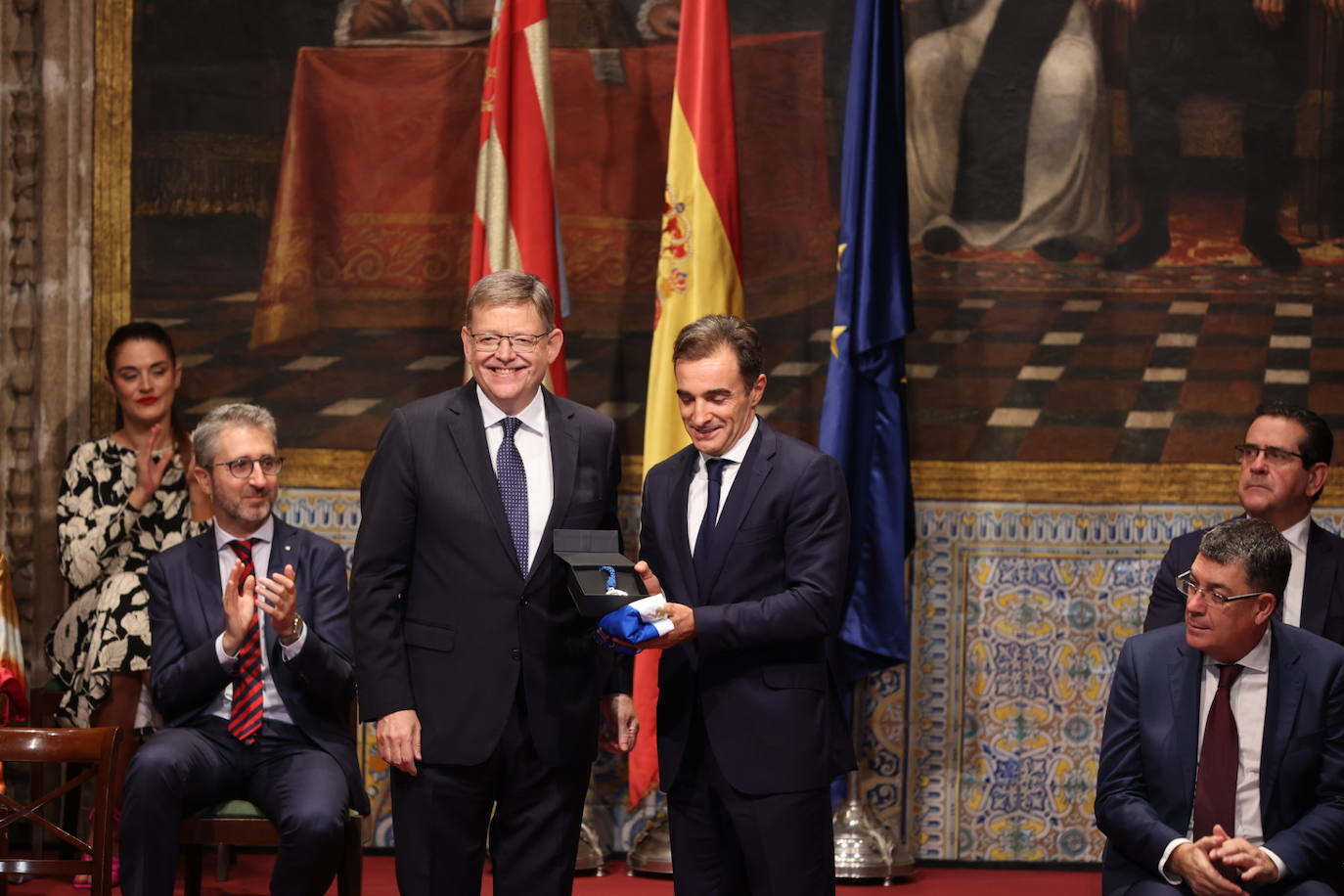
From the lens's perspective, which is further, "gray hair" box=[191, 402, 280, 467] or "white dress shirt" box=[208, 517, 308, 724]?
"gray hair" box=[191, 402, 280, 467]

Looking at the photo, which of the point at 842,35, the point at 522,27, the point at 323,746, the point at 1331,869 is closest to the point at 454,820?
the point at 323,746

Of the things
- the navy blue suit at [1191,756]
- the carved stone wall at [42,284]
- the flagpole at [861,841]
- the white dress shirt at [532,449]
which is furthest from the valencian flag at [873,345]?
the carved stone wall at [42,284]

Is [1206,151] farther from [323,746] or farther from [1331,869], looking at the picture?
[323,746]

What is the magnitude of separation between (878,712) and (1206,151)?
2184 mm

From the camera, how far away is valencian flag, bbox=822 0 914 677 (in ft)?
16.2

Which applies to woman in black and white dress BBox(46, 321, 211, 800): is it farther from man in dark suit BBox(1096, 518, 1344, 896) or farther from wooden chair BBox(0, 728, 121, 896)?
man in dark suit BBox(1096, 518, 1344, 896)

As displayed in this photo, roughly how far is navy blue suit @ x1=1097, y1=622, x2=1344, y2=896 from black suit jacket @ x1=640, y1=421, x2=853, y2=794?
0.63 m

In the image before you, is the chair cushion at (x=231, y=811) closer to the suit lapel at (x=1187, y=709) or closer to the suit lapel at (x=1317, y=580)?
the suit lapel at (x=1187, y=709)

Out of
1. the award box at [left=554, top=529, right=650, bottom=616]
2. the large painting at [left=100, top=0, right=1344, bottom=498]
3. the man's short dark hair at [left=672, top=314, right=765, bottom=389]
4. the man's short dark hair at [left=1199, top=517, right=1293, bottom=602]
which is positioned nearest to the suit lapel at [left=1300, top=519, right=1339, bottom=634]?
the large painting at [left=100, top=0, right=1344, bottom=498]

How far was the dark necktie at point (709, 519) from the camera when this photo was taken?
11.0ft

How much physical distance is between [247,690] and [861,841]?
6.81ft

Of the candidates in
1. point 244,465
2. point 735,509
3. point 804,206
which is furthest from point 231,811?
point 804,206

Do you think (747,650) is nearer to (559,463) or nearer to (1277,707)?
(559,463)

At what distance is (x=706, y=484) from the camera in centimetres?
342
